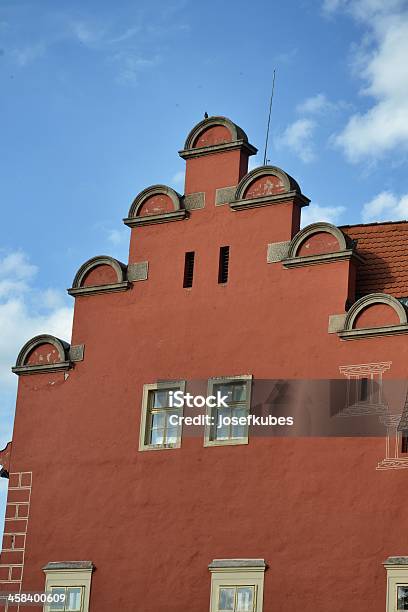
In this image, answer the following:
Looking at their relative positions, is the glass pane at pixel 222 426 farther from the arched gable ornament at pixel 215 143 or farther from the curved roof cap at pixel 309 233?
the arched gable ornament at pixel 215 143

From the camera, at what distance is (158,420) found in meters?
24.6

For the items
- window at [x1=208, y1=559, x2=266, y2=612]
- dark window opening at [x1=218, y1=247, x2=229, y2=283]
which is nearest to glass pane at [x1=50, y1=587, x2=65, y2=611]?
window at [x1=208, y1=559, x2=266, y2=612]

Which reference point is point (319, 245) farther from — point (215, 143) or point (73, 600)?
point (73, 600)

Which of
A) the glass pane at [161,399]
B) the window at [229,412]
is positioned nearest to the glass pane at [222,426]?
the window at [229,412]

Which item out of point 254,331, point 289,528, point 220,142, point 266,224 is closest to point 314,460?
point 289,528

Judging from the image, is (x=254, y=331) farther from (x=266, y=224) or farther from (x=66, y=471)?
(x=66, y=471)

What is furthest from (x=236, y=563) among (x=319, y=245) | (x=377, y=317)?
(x=319, y=245)

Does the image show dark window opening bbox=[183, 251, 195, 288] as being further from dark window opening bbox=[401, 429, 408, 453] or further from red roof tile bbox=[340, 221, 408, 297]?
dark window opening bbox=[401, 429, 408, 453]

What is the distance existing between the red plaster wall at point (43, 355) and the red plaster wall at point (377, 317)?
6.37 metres

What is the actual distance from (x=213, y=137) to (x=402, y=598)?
9.54 metres

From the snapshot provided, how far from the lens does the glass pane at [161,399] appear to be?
24578 millimetres

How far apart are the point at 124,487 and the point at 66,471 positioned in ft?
4.55

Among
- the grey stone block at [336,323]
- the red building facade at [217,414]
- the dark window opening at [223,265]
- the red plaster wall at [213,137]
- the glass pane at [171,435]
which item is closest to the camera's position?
the red building facade at [217,414]

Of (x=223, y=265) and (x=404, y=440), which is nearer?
(x=404, y=440)
